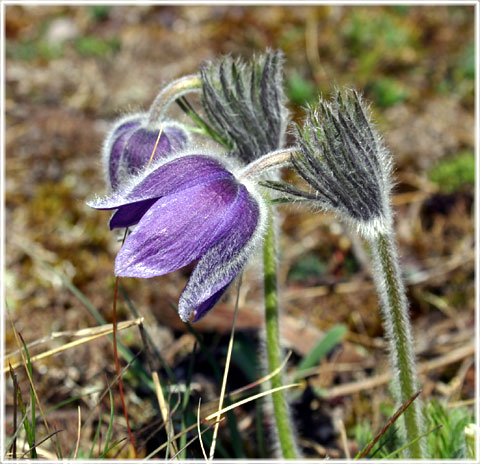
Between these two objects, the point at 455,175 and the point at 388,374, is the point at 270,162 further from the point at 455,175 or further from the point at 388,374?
the point at 455,175

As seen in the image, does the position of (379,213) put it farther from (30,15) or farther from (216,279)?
(30,15)

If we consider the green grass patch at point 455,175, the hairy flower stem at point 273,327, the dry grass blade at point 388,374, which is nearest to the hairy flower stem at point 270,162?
the hairy flower stem at point 273,327

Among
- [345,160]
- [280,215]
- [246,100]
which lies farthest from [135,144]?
[280,215]

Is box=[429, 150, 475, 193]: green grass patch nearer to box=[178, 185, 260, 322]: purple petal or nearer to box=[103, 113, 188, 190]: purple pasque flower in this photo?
box=[103, 113, 188, 190]: purple pasque flower

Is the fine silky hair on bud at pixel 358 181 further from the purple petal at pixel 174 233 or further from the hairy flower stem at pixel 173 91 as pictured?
the hairy flower stem at pixel 173 91

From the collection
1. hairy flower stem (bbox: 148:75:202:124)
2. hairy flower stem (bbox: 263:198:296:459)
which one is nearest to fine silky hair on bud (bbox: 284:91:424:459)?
hairy flower stem (bbox: 263:198:296:459)

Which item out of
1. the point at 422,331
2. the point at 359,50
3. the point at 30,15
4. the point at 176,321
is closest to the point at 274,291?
the point at 176,321
